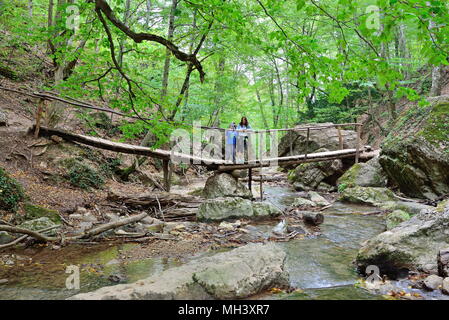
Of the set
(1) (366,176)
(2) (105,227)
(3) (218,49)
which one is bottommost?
(2) (105,227)

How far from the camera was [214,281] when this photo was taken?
3.01m

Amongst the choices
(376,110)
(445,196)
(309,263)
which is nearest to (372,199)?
(445,196)

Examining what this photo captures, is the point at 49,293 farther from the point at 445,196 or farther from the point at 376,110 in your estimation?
the point at 376,110

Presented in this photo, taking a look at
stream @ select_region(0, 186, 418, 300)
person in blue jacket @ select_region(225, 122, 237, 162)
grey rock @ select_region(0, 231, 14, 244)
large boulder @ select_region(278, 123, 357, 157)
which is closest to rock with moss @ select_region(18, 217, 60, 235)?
grey rock @ select_region(0, 231, 14, 244)

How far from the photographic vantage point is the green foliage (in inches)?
220

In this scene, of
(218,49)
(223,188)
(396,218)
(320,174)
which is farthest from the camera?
(320,174)

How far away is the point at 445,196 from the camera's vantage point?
788 cm

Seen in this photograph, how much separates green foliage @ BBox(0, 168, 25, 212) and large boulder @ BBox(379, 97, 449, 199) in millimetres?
9749

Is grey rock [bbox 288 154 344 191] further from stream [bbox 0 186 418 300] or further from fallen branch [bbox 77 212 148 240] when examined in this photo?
fallen branch [bbox 77 212 148 240]

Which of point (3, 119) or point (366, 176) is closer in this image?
point (3, 119)

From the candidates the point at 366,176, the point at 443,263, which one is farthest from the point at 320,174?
the point at 443,263

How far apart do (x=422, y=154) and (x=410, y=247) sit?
17.4 ft

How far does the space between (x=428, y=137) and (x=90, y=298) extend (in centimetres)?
907

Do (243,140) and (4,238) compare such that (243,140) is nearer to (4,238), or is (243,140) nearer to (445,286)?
(4,238)
